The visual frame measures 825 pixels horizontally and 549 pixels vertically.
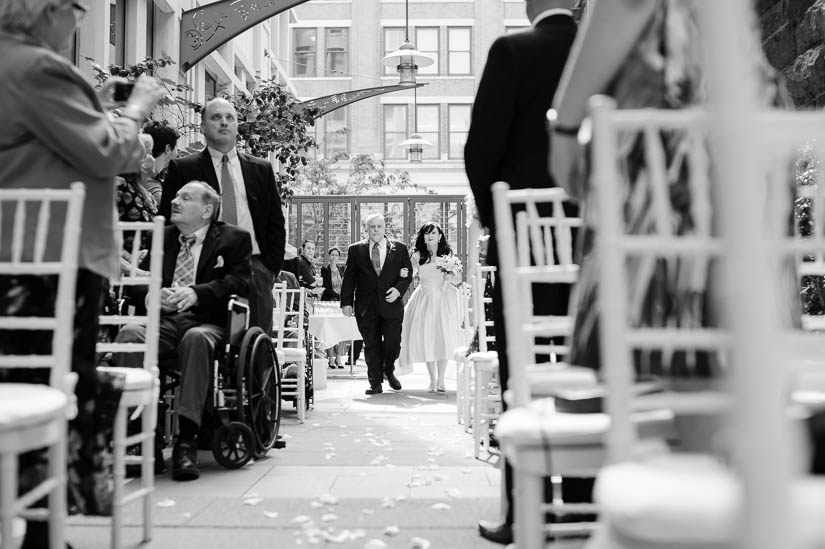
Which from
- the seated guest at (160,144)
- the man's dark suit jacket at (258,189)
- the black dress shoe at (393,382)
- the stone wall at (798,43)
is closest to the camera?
the stone wall at (798,43)

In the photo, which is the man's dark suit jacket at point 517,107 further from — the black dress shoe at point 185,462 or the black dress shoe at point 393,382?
the black dress shoe at point 393,382

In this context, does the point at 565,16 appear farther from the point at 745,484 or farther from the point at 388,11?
the point at 388,11

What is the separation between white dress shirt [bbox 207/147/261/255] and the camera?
5.48 meters

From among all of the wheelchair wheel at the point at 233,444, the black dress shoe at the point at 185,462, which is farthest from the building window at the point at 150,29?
the black dress shoe at the point at 185,462

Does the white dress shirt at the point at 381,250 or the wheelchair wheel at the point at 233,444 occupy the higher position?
the white dress shirt at the point at 381,250

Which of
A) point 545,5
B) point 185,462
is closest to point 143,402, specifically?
point 185,462

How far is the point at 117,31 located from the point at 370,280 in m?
3.84

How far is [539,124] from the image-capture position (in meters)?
3.01

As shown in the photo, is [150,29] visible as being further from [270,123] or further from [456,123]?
[456,123]

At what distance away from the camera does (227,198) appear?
5.48 metres

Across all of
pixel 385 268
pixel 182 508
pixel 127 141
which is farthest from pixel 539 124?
pixel 385 268

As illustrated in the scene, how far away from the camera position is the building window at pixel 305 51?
107ft

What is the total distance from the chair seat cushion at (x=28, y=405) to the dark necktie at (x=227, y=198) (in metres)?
3.48

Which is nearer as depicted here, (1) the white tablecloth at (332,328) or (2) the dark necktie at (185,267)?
(2) the dark necktie at (185,267)
